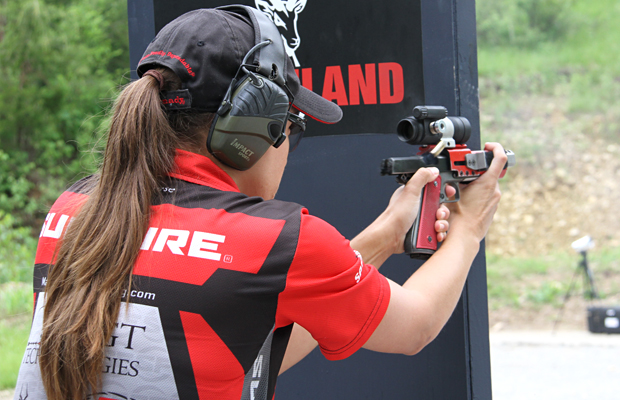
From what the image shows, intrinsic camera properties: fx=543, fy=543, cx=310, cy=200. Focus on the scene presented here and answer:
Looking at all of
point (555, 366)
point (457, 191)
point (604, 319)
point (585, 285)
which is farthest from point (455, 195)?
point (585, 285)

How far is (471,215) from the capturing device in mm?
1366

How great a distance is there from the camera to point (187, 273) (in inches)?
34.4

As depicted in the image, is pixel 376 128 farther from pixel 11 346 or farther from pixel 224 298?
pixel 11 346

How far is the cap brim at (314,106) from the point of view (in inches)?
46.9

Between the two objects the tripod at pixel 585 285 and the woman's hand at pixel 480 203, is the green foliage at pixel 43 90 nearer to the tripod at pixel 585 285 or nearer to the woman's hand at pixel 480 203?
the tripod at pixel 585 285

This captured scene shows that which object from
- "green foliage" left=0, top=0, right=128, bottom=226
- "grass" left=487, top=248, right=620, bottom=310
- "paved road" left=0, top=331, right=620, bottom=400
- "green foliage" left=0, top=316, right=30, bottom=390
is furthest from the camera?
"green foliage" left=0, top=0, right=128, bottom=226

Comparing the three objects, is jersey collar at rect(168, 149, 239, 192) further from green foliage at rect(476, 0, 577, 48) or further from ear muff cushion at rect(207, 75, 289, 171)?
green foliage at rect(476, 0, 577, 48)

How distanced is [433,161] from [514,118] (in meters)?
8.33

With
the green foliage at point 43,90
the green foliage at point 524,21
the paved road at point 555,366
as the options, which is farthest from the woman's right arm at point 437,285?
the green foliage at point 524,21

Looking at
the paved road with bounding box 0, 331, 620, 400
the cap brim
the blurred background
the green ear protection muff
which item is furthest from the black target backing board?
the blurred background

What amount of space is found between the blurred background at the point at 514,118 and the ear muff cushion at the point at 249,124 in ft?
17.4

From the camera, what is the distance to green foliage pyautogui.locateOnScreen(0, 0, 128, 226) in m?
8.13

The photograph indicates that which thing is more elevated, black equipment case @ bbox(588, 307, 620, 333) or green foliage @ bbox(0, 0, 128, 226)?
green foliage @ bbox(0, 0, 128, 226)

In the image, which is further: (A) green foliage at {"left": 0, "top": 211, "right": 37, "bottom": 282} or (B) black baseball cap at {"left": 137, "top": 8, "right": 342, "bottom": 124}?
(A) green foliage at {"left": 0, "top": 211, "right": 37, "bottom": 282}
